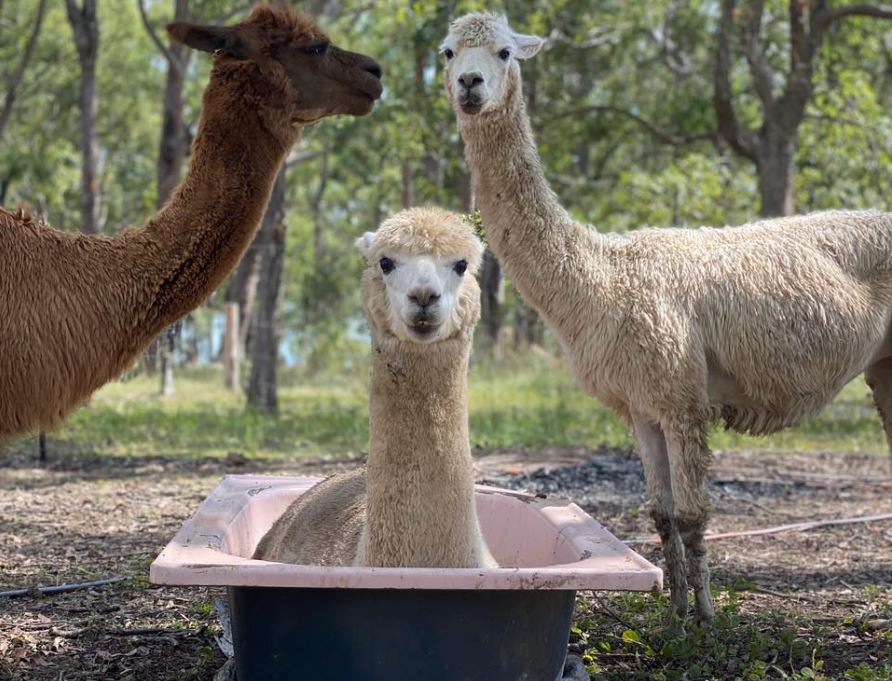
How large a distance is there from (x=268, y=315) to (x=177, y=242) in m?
10.0

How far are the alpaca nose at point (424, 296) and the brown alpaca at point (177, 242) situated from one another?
1445 millimetres

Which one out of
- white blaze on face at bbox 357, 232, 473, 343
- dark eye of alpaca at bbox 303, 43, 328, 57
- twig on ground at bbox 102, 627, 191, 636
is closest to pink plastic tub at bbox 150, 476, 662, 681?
white blaze on face at bbox 357, 232, 473, 343

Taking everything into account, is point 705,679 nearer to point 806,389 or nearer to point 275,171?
point 806,389

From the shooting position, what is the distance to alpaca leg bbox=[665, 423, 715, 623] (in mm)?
4699

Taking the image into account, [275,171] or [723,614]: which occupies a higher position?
[275,171]

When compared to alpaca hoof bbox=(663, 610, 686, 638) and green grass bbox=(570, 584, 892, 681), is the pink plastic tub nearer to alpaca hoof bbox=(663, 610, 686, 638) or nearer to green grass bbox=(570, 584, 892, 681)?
green grass bbox=(570, 584, 892, 681)

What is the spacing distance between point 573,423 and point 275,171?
7.97 metres

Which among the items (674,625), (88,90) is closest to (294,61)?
(674,625)

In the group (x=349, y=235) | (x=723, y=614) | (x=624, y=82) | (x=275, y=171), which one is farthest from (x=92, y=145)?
(x=349, y=235)

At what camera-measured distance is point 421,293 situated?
3.20 meters

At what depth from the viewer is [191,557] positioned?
11.0 ft

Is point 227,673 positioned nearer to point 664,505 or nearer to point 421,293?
point 421,293

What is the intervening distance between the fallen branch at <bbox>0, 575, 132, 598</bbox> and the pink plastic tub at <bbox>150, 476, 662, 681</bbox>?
1.98m

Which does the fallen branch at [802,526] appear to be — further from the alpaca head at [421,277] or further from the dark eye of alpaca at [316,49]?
the alpaca head at [421,277]
